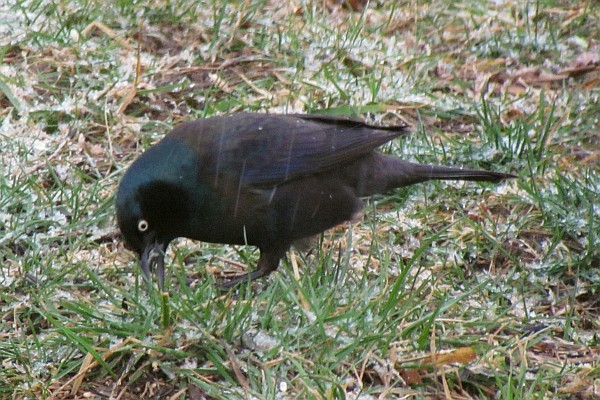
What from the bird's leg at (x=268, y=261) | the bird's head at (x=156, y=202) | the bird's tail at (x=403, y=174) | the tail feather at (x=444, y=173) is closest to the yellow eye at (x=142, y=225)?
the bird's head at (x=156, y=202)

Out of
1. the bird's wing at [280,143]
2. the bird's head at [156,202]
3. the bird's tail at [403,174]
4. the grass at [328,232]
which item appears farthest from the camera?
the bird's tail at [403,174]

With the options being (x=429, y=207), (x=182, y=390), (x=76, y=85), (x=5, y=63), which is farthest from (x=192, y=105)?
(x=182, y=390)

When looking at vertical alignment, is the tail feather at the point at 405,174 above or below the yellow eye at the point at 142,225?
below

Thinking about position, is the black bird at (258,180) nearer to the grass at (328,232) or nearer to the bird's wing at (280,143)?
the bird's wing at (280,143)

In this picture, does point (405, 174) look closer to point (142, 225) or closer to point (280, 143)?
point (280, 143)

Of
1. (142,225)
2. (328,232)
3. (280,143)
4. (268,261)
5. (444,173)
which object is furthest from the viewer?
(328,232)

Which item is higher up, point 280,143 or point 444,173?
point 280,143

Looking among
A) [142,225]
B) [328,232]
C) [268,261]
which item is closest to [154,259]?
[142,225]
